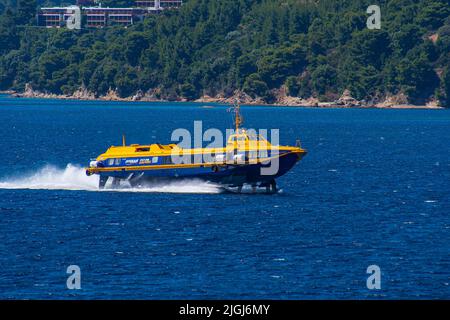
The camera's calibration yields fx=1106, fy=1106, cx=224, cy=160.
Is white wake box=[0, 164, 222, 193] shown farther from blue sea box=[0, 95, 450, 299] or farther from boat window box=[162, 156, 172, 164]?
boat window box=[162, 156, 172, 164]

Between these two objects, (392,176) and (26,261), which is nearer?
Answer: (26,261)

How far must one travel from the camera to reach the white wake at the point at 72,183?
85750 millimetres

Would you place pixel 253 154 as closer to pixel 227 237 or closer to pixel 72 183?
pixel 227 237

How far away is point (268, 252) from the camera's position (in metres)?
61.9

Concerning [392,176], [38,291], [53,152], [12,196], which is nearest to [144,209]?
[12,196]

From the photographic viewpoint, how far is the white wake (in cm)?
8575

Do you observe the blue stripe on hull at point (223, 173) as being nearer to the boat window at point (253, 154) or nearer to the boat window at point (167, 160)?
the boat window at point (253, 154)

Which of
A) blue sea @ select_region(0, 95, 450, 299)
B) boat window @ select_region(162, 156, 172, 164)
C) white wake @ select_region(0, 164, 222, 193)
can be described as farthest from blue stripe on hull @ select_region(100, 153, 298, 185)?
blue sea @ select_region(0, 95, 450, 299)

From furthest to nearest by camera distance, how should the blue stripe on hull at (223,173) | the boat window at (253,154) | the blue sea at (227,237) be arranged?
the blue stripe on hull at (223,173) → the boat window at (253,154) → the blue sea at (227,237)

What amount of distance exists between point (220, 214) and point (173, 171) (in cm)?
908

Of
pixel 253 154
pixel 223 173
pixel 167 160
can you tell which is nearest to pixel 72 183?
Result: pixel 167 160

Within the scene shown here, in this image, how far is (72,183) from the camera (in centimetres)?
9406

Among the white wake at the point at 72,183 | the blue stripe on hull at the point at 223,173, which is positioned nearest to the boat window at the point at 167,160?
the blue stripe on hull at the point at 223,173
